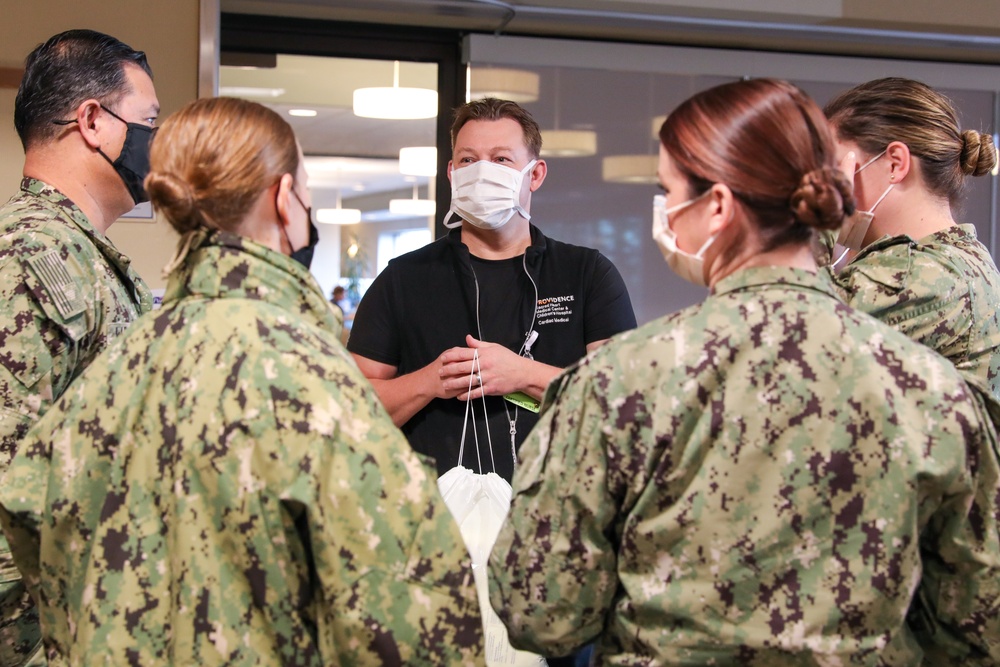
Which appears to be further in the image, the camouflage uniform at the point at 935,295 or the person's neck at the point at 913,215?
the person's neck at the point at 913,215

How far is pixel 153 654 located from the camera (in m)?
1.19

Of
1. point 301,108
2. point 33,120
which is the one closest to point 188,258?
point 33,120

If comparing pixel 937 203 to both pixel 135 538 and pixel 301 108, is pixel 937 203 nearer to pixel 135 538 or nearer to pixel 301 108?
pixel 135 538

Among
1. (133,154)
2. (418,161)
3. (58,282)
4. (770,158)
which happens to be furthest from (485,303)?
(418,161)

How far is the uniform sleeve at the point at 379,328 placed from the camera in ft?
7.45

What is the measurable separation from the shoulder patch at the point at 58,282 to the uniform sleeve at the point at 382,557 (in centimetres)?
79

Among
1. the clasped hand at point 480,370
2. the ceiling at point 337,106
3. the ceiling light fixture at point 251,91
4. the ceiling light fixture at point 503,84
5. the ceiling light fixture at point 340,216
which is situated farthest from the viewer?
the ceiling light fixture at point 340,216

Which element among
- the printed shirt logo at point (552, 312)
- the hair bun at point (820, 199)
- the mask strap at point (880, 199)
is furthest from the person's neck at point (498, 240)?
the hair bun at point (820, 199)

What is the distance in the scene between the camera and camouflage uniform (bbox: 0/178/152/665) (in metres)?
1.66

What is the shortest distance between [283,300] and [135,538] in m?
0.33

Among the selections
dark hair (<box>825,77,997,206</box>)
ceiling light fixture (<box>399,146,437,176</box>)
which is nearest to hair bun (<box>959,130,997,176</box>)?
dark hair (<box>825,77,997,206</box>)

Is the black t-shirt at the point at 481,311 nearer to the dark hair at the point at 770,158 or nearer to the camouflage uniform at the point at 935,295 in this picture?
the camouflage uniform at the point at 935,295

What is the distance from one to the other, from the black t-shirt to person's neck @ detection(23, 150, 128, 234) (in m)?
0.64

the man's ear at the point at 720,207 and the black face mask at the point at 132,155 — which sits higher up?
the black face mask at the point at 132,155
